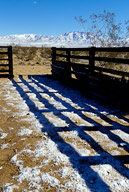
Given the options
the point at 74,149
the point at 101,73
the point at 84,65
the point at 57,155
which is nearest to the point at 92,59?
the point at 101,73

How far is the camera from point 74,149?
3.17 metres

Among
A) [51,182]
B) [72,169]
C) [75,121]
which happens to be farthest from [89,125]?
[51,182]

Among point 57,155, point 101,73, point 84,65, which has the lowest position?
point 57,155

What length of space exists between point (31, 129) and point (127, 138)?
1.85 meters

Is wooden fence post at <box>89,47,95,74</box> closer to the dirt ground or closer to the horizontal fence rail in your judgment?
the horizontal fence rail

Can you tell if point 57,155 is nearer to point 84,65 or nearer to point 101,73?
point 101,73

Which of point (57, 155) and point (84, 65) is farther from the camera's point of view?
point (84, 65)

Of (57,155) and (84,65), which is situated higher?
(84,65)

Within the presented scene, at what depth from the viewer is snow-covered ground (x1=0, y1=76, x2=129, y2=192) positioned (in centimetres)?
239

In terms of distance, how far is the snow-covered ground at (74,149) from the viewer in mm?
2392

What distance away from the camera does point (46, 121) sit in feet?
14.3

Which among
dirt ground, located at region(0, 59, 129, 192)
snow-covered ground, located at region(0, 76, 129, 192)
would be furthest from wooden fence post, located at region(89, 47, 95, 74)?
dirt ground, located at region(0, 59, 129, 192)

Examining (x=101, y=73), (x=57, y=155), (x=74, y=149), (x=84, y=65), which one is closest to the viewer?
(x=57, y=155)

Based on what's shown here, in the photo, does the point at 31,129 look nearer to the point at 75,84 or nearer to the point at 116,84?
the point at 116,84
